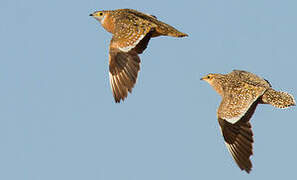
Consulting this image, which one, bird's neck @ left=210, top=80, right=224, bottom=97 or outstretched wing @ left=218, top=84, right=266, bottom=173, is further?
bird's neck @ left=210, top=80, right=224, bottom=97

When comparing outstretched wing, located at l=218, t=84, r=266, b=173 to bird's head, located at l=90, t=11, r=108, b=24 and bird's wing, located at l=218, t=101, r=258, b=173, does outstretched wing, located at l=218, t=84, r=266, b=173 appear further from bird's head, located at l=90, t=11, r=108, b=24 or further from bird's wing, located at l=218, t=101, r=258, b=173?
bird's head, located at l=90, t=11, r=108, b=24

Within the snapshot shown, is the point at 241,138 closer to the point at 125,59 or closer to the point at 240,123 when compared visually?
the point at 240,123

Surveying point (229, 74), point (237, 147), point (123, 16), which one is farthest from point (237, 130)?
point (123, 16)

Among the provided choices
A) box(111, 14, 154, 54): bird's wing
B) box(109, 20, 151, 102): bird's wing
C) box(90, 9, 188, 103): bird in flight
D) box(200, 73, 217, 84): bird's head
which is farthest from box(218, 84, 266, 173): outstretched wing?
box(111, 14, 154, 54): bird's wing

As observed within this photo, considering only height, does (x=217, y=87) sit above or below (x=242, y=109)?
above

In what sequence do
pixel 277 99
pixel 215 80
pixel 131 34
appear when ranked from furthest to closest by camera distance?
1. pixel 215 80
2. pixel 277 99
3. pixel 131 34

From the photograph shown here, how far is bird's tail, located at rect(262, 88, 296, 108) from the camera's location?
2419 cm

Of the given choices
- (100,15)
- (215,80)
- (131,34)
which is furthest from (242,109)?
(100,15)

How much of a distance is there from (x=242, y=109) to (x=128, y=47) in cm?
346

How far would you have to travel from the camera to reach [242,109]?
78.2 ft

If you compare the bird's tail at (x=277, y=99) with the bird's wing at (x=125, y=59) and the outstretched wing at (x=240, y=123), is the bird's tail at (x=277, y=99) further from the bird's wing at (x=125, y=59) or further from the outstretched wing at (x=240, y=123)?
the bird's wing at (x=125, y=59)

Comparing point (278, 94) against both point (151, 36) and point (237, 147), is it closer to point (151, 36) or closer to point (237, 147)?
point (237, 147)

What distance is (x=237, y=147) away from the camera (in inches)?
945

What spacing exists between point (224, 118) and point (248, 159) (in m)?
1.26
